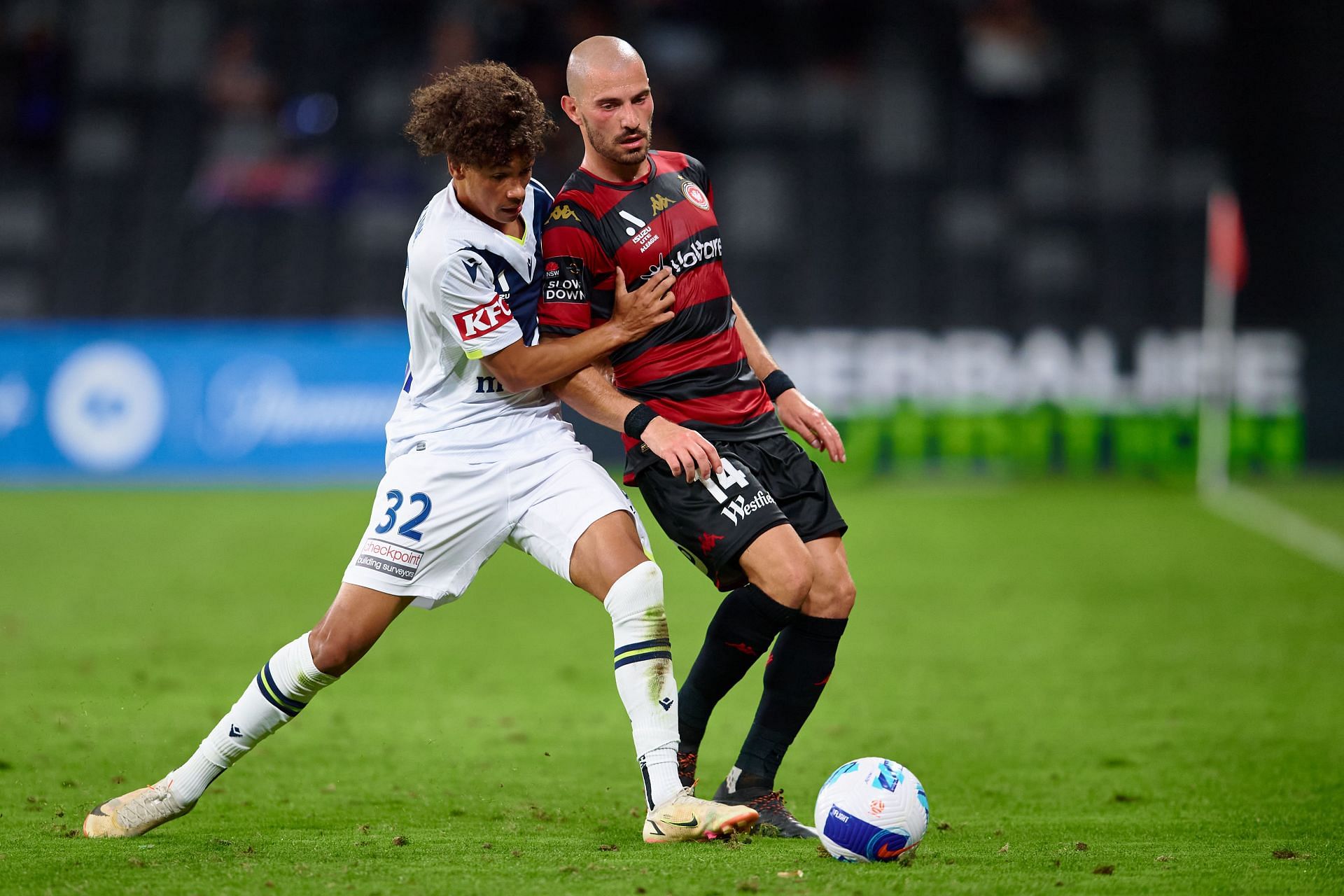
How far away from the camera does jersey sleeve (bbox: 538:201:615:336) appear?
4.46m

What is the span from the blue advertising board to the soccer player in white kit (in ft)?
34.4

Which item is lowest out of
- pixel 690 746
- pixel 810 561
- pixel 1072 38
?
pixel 690 746

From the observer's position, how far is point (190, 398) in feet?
48.4

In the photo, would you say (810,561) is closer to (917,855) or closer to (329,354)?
(917,855)

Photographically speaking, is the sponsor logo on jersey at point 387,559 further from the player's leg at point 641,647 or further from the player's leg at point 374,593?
the player's leg at point 641,647

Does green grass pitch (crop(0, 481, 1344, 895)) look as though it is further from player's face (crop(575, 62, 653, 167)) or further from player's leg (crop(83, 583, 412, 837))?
player's face (crop(575, 62, 653, 167))

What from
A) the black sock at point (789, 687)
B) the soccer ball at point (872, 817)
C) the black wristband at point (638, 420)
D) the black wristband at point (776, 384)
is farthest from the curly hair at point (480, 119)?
the soccer ball at point (872, 817)

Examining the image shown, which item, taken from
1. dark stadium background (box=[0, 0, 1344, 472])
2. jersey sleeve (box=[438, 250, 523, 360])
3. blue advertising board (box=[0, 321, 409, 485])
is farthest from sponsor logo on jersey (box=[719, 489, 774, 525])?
dark stadium background (box=[0, 0, 1344, 472])

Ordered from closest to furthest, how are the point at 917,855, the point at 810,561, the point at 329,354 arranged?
the point at 917,855
the point at 810,561
the point at 329,354

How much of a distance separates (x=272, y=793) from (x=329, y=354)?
10.2 m

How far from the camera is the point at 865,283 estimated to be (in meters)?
16.8

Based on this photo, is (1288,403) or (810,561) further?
(1288,403)

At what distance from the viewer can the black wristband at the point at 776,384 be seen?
196 inches

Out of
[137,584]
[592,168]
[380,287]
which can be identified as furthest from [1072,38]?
[592,168]
